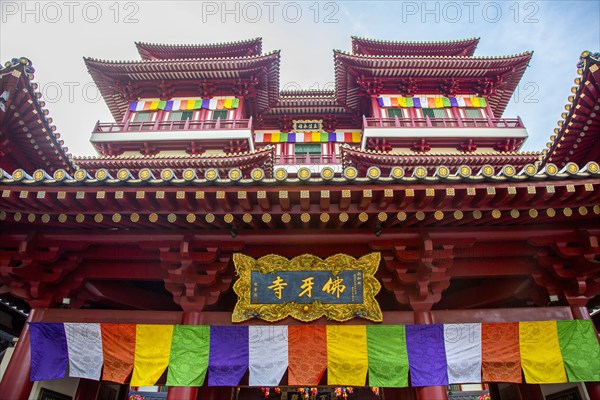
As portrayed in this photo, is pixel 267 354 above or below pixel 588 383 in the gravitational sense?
above

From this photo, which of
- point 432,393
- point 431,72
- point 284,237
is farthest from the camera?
point 431,72

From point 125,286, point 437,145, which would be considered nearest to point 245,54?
point 437,145

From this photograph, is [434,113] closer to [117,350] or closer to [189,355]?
[189,355]

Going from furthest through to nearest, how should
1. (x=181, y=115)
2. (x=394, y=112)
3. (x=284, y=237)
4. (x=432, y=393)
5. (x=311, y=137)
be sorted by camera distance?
(x=311, y=137)
(x=394, y=112)
(x=181, y=115)
(x=284, y=237)
(x=432, y=393)

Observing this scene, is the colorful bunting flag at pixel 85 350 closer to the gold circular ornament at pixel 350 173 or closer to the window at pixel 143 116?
the gold circular ornament at pixel 350 173

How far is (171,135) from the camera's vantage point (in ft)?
58.0

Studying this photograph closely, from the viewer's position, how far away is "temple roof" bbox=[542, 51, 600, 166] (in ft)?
24.2

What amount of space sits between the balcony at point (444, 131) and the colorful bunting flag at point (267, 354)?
43.8 feet

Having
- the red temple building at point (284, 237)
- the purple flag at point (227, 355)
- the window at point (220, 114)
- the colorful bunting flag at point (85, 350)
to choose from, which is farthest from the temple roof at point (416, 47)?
the colorful bunting flag at point (85, 350)

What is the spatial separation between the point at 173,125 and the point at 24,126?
393 inches

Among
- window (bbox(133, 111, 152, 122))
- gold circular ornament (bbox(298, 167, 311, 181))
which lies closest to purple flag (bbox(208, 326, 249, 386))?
gold circular ornament (bbox(298, 167, 311, 181))

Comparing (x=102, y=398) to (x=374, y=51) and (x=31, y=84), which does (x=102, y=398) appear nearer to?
(x=31, y=84)

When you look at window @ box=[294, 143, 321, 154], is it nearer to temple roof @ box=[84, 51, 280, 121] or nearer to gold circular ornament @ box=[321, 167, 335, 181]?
temple roof @ box=[84, 51, 280, 121]

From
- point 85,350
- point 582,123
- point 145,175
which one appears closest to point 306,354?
point 85,350
